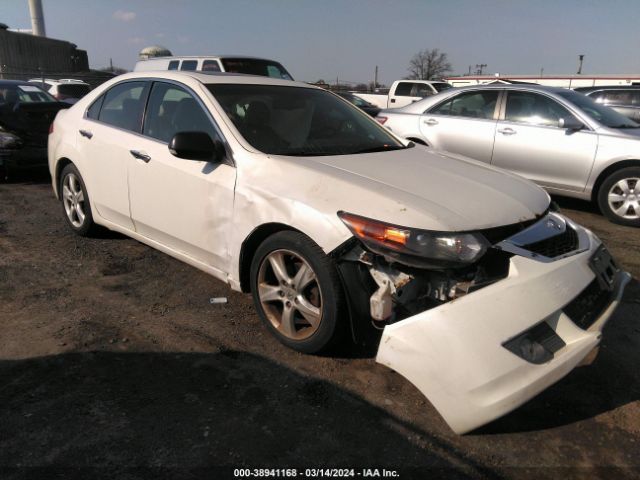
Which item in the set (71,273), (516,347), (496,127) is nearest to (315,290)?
(516,347)

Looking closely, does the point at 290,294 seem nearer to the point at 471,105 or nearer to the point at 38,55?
the point at 471,105

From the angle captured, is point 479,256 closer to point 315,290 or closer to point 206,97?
point 315,290

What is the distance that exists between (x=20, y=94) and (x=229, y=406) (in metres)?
8.36

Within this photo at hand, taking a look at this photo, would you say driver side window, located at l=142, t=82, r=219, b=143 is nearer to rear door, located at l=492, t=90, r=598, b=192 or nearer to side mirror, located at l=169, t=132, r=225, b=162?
side mirror, located at l=169, t=132, r=225, b=162

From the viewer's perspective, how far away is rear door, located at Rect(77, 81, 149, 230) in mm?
3879

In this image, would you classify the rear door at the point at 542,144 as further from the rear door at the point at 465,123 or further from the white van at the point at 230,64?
the white van at the point at 230,64

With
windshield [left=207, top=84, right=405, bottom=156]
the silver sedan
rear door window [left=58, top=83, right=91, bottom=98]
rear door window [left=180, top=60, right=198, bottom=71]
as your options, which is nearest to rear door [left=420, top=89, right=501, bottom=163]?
the silver sedan

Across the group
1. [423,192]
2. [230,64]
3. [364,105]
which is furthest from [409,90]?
[423,192]

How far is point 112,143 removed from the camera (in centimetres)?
396

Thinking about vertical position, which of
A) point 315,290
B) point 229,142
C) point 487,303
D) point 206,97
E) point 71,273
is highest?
point 206,97

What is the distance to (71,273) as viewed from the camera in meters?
4.07

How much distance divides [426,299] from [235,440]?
108 cm

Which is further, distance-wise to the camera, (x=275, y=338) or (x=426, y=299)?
(x=275, y=338)

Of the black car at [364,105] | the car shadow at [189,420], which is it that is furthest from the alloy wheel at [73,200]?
the black car at [364,105]
